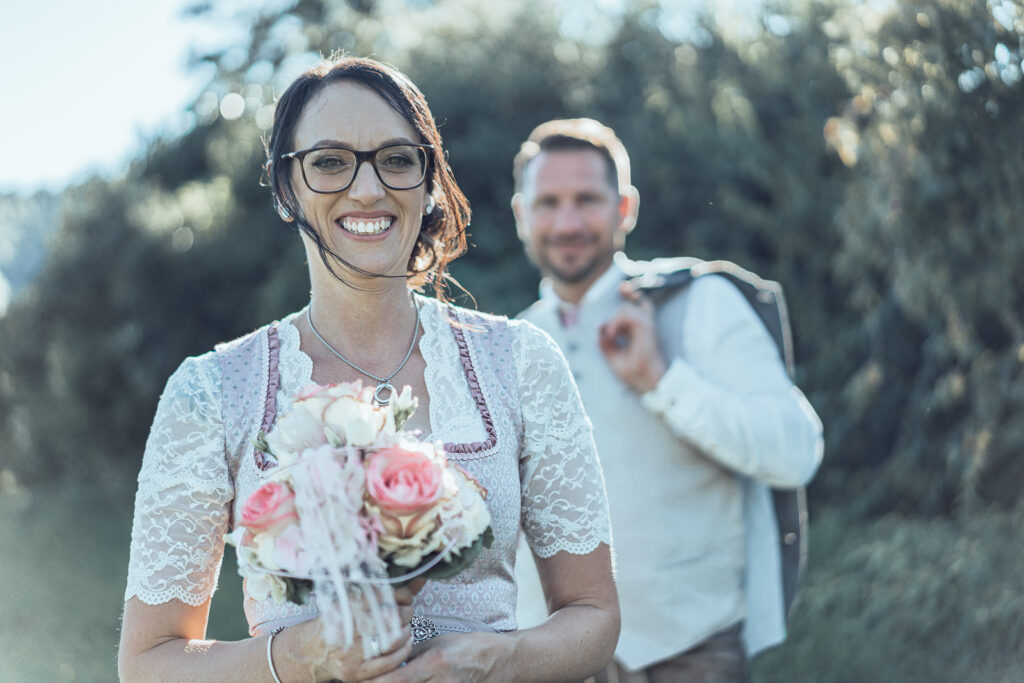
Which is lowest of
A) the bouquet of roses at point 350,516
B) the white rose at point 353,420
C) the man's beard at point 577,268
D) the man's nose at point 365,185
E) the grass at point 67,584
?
the grass at point 67,584

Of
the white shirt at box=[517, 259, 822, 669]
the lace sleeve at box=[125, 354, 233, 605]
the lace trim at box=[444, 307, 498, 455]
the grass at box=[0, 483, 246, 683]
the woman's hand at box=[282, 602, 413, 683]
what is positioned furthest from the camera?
the grass at box=[0, 483, 246, 683]

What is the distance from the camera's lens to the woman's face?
2338mm

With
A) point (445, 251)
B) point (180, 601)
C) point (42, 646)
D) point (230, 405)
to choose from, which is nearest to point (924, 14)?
point (445, 251)

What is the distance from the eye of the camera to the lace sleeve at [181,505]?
219 centimetres

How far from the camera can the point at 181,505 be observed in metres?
2.21

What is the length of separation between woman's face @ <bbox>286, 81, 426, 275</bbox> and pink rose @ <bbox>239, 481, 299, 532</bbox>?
0.65 m

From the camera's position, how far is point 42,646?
7418 millimetres

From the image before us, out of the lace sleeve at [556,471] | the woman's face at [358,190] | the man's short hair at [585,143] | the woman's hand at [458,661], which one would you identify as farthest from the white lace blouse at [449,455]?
the man's short hair at [585,143]

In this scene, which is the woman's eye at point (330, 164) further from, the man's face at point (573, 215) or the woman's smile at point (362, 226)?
the man's face at point (573, 215)

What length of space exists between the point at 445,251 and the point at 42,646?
19.9 feet

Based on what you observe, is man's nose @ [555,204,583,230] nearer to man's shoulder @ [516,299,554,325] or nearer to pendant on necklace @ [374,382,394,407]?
man's shoulder @ [516,299,554,325]

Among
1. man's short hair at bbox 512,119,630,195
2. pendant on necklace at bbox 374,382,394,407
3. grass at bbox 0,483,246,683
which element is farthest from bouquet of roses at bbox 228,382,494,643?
grass at bbox 0,483,246,683

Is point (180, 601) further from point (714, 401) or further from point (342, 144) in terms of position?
point (714, 401)

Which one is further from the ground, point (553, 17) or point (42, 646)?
point (553, 17)
